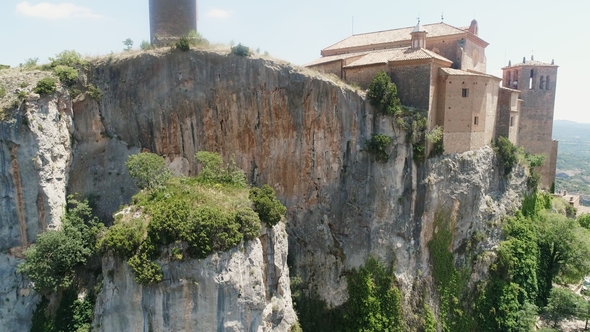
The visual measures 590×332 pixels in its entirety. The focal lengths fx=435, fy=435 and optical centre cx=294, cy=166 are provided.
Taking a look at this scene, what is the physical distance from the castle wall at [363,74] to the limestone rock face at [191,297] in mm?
15807

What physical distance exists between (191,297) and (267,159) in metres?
12.1

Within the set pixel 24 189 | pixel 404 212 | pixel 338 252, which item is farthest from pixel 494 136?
pixel 24 189

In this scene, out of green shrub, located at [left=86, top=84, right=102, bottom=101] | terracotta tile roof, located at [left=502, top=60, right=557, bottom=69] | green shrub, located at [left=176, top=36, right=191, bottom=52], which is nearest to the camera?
green shrub, located at [left=86, top=84, right=102, bottom=101]

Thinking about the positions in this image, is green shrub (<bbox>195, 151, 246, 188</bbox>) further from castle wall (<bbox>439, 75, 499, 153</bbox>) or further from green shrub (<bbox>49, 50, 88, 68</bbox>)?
castle wall (<bbox>439, 75, 499, 153</bbox>)

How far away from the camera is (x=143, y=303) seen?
21484mm

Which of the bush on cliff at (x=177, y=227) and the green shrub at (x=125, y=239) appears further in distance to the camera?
the green shrub at (x=125, y=239)

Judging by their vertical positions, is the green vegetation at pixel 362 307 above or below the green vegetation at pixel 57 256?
below

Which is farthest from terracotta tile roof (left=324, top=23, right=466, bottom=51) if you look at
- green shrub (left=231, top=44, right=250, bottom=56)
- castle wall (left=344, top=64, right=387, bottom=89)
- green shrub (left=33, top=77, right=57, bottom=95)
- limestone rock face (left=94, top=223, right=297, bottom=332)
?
green shrub (left=33, top=77, right=57, bottom=95)

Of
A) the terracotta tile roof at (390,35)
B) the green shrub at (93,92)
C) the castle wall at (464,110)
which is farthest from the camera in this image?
the terracotta tile roof at (390,35)

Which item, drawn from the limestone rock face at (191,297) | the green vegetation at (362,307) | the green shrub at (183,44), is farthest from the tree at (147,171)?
the green vegetation at (362,307)

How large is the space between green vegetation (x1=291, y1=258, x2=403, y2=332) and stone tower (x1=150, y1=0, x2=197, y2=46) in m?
20.0

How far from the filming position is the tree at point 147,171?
84.5 ft

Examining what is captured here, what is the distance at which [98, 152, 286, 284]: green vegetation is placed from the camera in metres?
21.4

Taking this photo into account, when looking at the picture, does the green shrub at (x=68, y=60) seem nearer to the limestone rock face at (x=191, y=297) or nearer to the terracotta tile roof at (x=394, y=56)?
the limestone rock face at (x=191, y=297)
